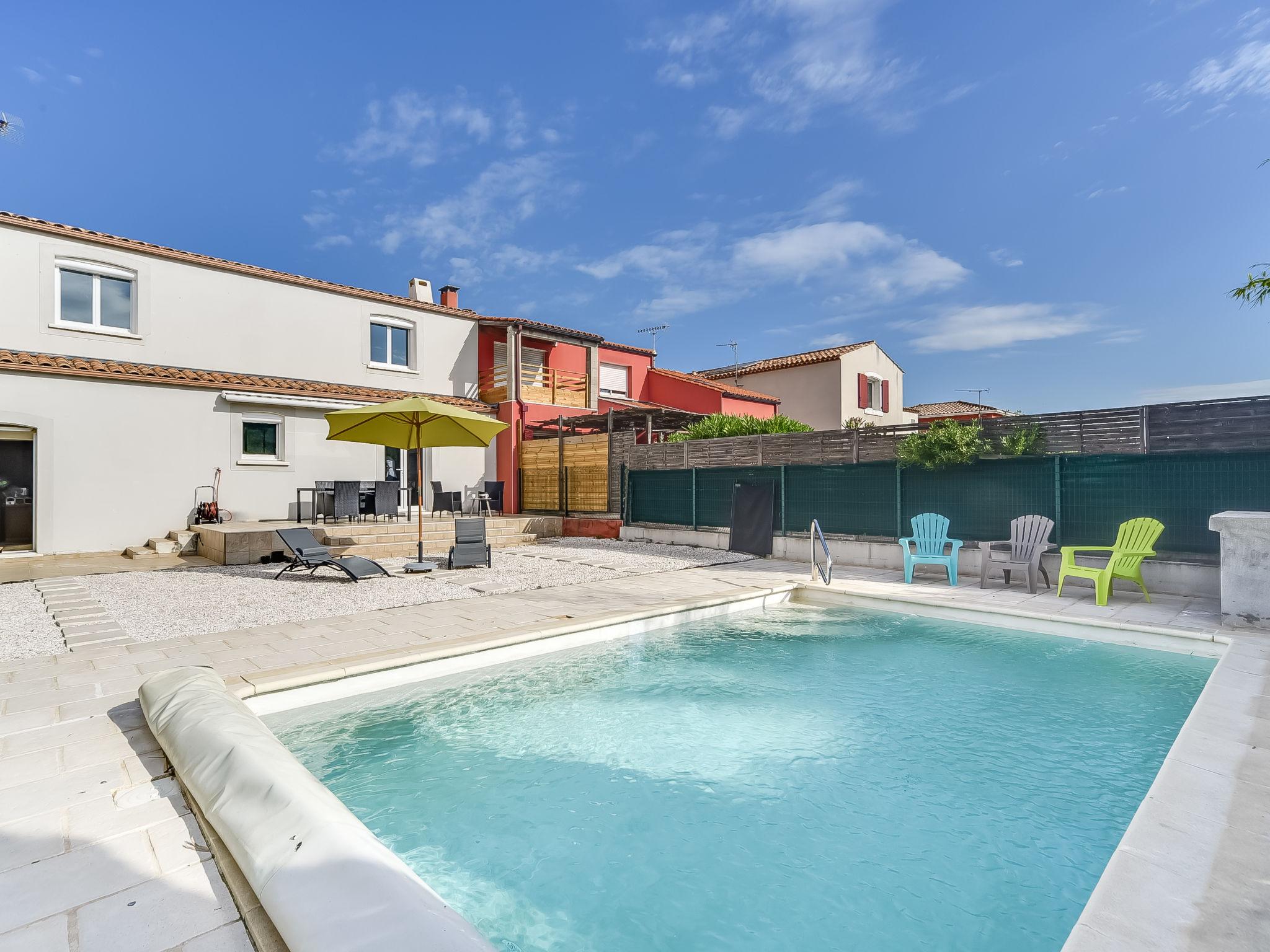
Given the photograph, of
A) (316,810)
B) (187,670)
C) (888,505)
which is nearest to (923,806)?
(316,810)

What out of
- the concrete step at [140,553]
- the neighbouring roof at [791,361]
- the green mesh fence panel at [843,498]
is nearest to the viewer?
the green mesh fence panel at [843,498]

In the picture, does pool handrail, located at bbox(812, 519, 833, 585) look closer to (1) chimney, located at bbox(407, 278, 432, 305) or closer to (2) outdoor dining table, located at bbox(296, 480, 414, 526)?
(2) outdoor dining table, located at bbox(296, 480, 414, 526)

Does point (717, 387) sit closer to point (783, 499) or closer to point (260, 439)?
point (783, 499)

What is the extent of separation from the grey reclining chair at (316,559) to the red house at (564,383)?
8.37 meters

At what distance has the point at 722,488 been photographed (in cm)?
1351

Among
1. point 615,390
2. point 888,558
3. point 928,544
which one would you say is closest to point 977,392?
point 615,390

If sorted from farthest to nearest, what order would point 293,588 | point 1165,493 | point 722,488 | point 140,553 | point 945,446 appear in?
1. point 722,488
2. point 140,553
3. point 945,446
4. point 293,588
5. point 1165,493

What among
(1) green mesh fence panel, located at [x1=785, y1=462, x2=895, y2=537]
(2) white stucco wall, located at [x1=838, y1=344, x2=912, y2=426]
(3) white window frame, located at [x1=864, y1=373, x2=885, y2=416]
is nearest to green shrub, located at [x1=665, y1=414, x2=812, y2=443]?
(1) green mesh fence panel, located at [x1=785, y1=462, x2=895, y2=537]

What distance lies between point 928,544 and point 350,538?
10.2m

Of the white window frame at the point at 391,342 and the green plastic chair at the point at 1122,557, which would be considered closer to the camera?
the green plastic chair at the point at 1122,557

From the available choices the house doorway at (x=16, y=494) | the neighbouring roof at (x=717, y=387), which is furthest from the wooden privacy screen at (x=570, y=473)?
the house doorway at (x=16, y=494)

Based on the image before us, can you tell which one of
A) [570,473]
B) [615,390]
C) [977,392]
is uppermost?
[977,392]

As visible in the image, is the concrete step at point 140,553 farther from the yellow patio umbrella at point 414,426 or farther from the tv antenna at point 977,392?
the tv antenna at point 977,392

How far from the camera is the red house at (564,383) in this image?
1841cm
